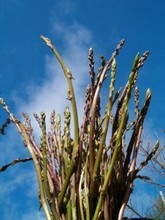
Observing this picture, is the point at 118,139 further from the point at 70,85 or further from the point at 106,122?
the point at 70,85

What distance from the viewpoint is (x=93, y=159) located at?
0.99 meters

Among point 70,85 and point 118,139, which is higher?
point 70,85

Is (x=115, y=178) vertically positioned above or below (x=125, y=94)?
below

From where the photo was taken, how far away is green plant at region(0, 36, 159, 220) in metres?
0.96

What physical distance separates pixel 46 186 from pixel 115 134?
26 cm

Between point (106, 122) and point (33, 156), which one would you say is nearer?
point (106, 122)

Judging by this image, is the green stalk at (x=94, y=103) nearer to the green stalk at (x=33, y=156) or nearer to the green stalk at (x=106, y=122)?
the green stalk at (x=106, y=122)

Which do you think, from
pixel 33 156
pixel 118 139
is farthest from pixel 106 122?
pixel 33 156

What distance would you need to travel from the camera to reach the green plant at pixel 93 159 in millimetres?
959

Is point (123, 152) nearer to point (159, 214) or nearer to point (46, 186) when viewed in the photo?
point (46, 186)

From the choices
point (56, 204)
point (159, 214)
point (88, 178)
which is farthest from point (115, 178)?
point (159, 214)

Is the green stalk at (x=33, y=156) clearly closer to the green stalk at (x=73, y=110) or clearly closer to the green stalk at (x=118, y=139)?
the green stalk at (x=73, y=110)

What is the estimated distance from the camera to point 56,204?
97 cm

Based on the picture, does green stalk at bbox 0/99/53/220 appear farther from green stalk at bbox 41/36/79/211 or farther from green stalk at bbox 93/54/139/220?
green stalk at bbox 93/54/139/220
